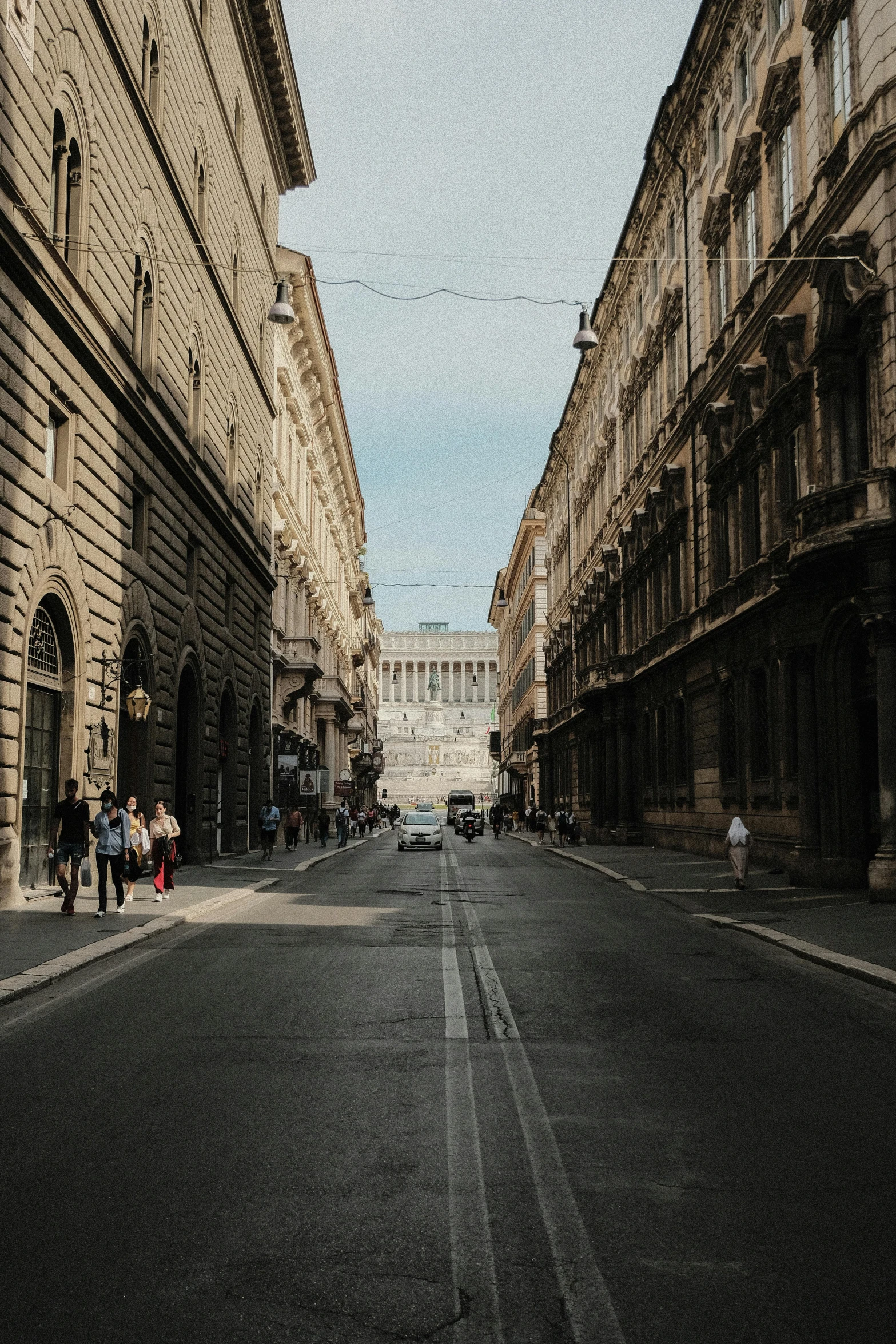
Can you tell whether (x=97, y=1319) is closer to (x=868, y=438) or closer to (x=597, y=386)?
(x=868, y=438)

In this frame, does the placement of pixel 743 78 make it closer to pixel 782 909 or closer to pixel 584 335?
pixel 584 335

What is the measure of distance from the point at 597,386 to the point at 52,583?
35591 millimetres

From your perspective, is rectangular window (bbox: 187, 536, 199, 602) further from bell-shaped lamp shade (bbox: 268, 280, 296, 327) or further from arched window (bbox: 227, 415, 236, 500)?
bell-shaped lamp shade (bbox: 268, 280, 296, 327)

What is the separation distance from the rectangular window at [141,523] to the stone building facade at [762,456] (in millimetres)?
11869

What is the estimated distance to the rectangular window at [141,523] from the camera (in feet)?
80.4

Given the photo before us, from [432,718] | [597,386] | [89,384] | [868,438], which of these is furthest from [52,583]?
[432,718]

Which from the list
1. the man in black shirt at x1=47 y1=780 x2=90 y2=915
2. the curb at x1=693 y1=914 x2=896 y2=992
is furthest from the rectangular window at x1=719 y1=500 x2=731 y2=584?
the man in black shirt at x1=47 y1=780 x2=90 y2=915

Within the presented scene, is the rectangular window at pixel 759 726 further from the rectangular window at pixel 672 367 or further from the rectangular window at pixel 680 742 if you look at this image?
the rectangular window at pixel 672 367

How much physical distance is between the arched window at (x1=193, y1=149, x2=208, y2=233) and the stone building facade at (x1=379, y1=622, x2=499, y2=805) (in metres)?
115

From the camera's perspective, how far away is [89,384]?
20.4m

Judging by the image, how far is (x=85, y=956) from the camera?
12.1 meters

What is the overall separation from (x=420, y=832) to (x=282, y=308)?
27.8m

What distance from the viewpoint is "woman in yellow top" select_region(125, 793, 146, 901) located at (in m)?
17.9

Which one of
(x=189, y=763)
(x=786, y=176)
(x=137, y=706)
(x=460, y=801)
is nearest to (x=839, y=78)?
(x=786, y=176)
